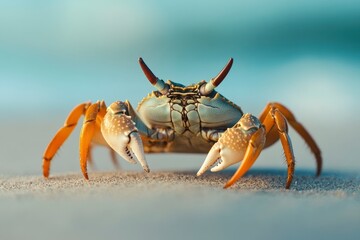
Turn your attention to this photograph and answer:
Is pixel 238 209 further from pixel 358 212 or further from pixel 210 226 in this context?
pixel 358 212

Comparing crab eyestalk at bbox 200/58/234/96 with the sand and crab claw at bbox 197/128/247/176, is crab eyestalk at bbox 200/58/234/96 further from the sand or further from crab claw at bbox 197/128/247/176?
the sand

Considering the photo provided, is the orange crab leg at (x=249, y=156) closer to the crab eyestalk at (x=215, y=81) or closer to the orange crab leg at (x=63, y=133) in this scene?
the crab eyestalk at (x=215, y=81)

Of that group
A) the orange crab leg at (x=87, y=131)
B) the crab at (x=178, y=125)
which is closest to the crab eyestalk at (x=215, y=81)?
the crab at (x=178, y=125)

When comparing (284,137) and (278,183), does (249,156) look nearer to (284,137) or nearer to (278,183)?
(284,137)

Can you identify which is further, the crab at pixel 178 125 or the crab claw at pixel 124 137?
the crab claw at pixel 124 137

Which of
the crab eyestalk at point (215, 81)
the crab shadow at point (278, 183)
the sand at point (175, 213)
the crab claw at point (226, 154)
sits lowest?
the crab shadow at point (278, 183)

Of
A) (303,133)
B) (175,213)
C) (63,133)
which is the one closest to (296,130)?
(303,133)

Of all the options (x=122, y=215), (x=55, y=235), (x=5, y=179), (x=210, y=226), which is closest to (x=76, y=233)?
(x=55, y=235)
